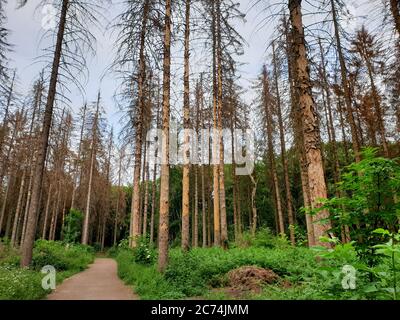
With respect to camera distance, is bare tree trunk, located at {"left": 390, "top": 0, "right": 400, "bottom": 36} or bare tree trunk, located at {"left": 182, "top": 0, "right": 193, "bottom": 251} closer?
bare tree trunk, located at {"left": 390, "top": 0, "right": 400, "bottom": 36}

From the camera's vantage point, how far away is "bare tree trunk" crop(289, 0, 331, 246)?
5.78 m

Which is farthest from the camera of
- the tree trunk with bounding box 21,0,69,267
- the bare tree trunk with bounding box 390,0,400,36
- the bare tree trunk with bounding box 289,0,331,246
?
the tree trunk with bounding box 21,0,69,267

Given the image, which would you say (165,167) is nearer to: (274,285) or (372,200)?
(274,285)

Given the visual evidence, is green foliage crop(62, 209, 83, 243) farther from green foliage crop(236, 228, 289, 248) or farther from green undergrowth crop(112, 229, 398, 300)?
green undergrowth crop(112, 229, 398, 300)

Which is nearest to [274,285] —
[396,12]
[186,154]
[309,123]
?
[309,123]

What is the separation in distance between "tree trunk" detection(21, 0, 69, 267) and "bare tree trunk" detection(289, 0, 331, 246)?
9.57 metres

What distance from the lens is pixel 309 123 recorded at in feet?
19.6

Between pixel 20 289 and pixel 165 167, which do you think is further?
pixel 165 167

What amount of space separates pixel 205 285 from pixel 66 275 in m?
7.45

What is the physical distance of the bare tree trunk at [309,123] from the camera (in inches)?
228

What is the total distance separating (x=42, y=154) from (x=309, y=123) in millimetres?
10017

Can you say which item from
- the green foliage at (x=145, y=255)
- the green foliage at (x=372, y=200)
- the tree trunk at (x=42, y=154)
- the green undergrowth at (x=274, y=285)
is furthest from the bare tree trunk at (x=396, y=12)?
the tree trunk at (x=42, y=154)

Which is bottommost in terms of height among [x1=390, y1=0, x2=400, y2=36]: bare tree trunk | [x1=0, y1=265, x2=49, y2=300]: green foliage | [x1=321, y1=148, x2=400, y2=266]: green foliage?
[x1=0, y1=265, x2=49, y2=300]: green foliage

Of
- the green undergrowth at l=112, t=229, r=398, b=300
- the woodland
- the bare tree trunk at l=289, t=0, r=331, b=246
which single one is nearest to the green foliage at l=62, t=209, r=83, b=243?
the woodland
